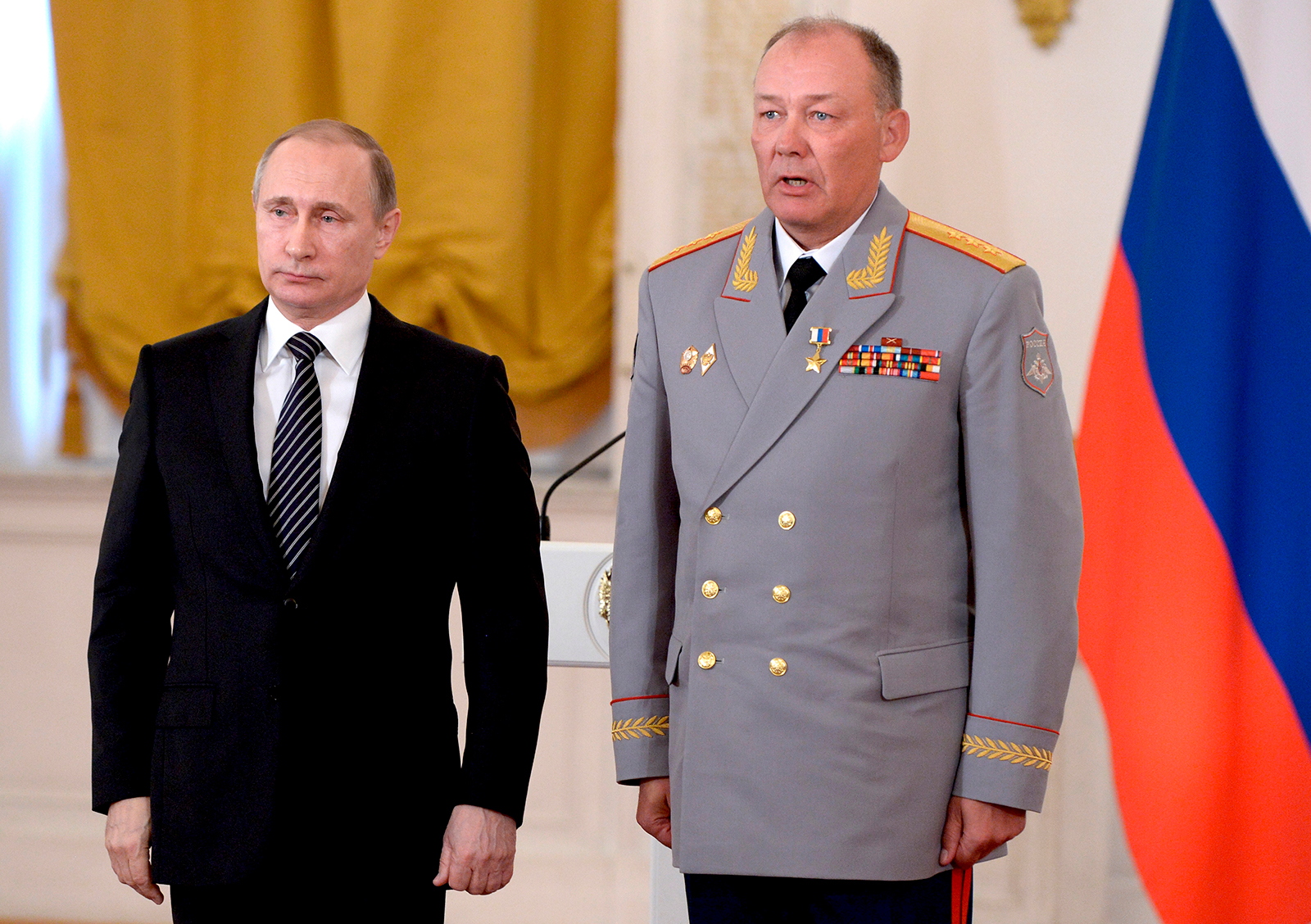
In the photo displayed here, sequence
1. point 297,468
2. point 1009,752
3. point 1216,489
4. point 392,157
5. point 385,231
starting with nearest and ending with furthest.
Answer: point 1009,752 → point 297,468 → point 385,231 → point 1216,489 → point 392,157

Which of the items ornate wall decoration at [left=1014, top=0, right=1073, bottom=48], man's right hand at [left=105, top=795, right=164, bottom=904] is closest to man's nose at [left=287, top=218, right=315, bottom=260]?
man's right hand at [left=105, top=795, right=164, bottom=904]

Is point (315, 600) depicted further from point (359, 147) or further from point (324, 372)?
point (359, 147)

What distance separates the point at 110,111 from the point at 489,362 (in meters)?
2.28

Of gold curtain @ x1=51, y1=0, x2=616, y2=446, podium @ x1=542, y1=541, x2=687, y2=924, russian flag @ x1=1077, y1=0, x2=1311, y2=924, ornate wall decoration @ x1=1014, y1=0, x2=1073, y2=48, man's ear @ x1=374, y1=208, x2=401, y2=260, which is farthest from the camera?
gold curtain @ x1=51, y1=0, x2=616, y2=446

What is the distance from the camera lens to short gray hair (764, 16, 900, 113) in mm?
1465

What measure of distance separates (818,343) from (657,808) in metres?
0.58

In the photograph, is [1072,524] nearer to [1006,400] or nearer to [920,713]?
[1006,400]

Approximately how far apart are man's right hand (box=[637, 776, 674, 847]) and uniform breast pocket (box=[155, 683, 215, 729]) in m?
0.51

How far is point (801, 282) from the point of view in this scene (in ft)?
4.95

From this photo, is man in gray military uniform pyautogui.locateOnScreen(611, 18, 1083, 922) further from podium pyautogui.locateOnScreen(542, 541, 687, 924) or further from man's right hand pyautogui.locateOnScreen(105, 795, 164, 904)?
man's right hand pyautogui.locateOnScreen(105, 795, 164, 904)

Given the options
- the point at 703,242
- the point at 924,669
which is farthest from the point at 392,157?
the point at 924,669

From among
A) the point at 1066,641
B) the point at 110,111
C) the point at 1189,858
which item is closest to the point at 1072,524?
the point at 1066,641

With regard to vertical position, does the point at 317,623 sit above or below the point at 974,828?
above

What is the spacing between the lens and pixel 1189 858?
2.38m
